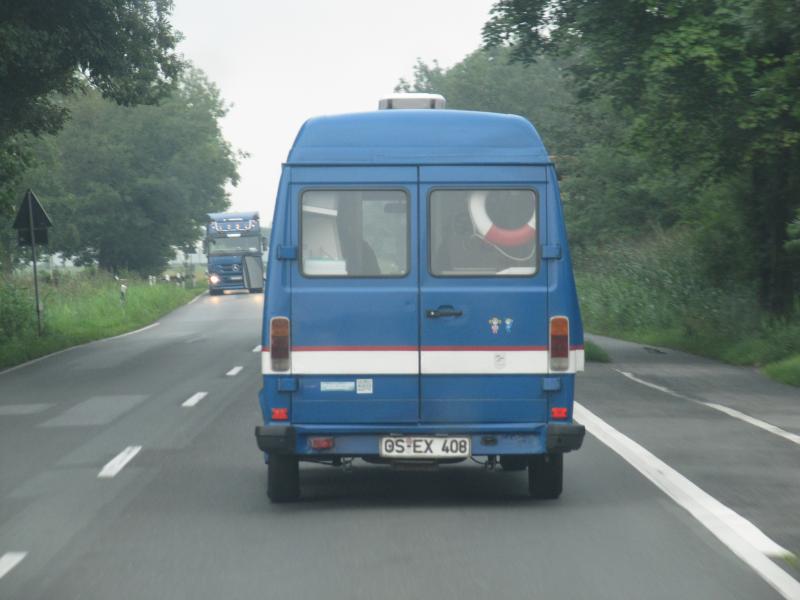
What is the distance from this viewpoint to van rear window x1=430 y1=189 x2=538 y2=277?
30.1 feet

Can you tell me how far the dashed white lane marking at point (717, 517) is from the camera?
23.5ft

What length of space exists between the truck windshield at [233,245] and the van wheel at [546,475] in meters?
54.6

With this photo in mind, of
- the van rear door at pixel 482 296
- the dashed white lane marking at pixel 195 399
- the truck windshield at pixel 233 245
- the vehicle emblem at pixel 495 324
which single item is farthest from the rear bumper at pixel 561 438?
the truck windshield at pixel 233 245

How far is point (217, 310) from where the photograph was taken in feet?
156

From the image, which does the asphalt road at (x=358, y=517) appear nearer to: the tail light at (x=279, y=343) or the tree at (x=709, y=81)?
the tail light at (x=279, y=343)

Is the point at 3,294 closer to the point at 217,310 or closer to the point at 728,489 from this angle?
the point at 217,310

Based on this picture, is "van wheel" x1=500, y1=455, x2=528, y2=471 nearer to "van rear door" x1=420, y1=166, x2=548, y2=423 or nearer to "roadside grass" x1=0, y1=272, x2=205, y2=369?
"van rear door" x1=420, y1=166, x2=548, y2=423

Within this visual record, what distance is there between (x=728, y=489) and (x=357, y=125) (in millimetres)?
Answer: 3507

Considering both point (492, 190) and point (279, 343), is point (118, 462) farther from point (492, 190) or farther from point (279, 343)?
point (492, 190)

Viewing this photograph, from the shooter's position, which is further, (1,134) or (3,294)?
(3,294)

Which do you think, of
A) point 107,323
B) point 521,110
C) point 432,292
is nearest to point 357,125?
point 432,292

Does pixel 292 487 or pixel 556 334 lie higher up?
pixel 556 334

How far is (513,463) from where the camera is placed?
36.0ft

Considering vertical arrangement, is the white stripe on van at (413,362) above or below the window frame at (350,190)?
below
